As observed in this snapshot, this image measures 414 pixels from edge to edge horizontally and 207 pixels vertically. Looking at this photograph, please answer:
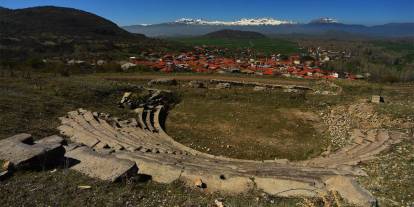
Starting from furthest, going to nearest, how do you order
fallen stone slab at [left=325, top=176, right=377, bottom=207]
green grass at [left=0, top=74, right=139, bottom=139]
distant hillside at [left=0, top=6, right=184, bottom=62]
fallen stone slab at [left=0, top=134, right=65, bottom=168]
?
distant hillside at [left=0, top=6, right=184, bottom=62]
green grass at [left=0, top=74, right=139, bottom=139]
fallen stone slab at [left=0, top=134, right=65, bottom=168]
fallen stone slab at [left=325, top=176, right=377, bottom=207]

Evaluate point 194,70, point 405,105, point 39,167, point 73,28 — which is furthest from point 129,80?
point 73,28

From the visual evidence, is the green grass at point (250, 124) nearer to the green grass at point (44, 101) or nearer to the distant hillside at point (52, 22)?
the green grass at point (44, 101)

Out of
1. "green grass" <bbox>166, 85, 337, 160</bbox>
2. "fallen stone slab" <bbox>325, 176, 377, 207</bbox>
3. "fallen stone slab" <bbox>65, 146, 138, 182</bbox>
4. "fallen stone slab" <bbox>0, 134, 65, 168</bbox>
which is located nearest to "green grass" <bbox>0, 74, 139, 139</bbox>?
"fallen stone slab" <bbox>0, 134, 65, 168</bbox>

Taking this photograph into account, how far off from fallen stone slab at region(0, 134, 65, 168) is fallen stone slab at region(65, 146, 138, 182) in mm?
645

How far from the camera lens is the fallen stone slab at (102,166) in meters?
11.0

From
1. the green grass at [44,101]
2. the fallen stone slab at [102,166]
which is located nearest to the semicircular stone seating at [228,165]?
the fallen stone slab at [102,166]

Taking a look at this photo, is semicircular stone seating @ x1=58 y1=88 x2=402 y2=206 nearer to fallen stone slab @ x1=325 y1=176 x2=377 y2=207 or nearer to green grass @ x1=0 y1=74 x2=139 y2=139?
fallen stone slab @ x1=325 y1=176 x2=377 y2=207

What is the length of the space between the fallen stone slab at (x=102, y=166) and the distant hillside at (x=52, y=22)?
286 feet

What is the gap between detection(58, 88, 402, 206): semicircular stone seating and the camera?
11.1m

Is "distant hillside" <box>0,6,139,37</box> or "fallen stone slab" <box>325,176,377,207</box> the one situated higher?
"distant hillside" <box>0,6,139,37</box>

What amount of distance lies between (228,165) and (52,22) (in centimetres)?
13351

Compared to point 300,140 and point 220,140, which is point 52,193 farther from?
point 300,140

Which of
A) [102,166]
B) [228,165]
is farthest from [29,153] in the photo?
[228,165]

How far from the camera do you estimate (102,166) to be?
11.6m
